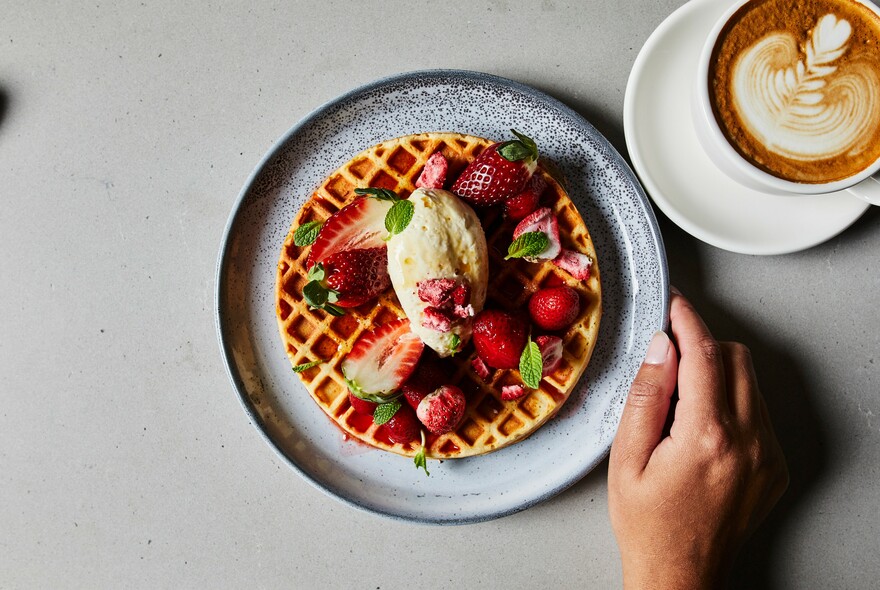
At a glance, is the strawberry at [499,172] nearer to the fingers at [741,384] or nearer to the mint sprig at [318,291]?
the mint sprig at [318,291]

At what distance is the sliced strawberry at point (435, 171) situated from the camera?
1.63 metres

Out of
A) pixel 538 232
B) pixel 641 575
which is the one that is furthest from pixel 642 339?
pixel 641 575

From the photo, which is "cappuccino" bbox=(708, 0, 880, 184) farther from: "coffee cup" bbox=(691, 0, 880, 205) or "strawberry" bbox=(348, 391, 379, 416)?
"strawberry" bbox=(348, 391, 379, 416)

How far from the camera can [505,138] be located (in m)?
1.77

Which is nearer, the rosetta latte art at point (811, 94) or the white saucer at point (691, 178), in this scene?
the rosetta latte art at point (811, 94)

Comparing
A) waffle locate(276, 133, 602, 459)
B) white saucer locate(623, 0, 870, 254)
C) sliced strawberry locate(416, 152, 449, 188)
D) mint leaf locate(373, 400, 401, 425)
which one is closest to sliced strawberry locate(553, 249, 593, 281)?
waffle locate(276, 133, 602, 459)

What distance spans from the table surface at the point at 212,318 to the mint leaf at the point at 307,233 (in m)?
0.39

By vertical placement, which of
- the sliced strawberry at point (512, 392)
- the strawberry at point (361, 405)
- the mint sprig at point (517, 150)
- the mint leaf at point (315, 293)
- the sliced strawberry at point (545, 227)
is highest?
the mint sprig at point (517, 150)

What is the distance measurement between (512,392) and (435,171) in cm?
63

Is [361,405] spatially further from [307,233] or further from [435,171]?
[435,171]

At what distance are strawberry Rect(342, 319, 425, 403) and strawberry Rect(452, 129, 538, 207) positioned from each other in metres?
0.39

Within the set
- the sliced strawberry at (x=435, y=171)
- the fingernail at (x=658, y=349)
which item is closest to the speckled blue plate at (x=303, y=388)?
the fingernail at (x=658, y=349)

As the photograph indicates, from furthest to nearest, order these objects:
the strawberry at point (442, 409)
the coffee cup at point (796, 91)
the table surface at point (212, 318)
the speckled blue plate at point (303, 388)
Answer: the table surface at point (212, 318)
the speckled blue plate at point (303, 388)
the strawberry at point (442, 409)
the coffee cup at point (796, 91)

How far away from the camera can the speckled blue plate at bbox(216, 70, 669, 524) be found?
1727 millimetres
